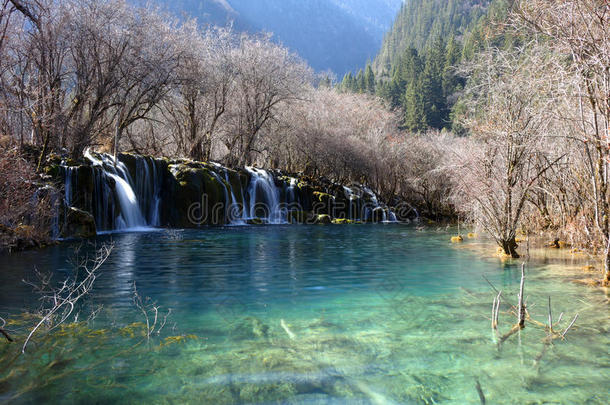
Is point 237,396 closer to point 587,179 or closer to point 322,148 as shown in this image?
point 587,179

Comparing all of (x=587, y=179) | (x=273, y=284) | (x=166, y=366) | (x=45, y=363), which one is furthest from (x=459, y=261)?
(x=45, y=363)

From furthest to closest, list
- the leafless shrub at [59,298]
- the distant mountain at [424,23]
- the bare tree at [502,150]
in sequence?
the distant mountain at [424,23] → the bare tree at [502,150] → the leafless shrub at [59,298]

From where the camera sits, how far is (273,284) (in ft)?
29.7

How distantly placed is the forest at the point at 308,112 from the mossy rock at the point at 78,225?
1.84 metres

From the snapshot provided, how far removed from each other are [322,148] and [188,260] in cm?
2585

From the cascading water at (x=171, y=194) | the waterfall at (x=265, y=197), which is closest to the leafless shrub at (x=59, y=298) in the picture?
the cascading water at (x=171, y=194)

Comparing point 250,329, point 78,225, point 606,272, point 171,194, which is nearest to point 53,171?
point 78,225

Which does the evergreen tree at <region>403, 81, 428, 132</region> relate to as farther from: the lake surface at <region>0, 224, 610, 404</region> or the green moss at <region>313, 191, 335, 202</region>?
the lake surface at <region>0, 224, 610, 404</region>

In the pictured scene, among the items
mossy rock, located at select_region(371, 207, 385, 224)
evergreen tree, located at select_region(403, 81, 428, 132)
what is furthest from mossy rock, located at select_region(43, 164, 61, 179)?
evergreen tree, located at select_region(403, 81, 428, 132)

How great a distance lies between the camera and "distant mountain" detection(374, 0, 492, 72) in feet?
412

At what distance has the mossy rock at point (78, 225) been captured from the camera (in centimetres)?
1620

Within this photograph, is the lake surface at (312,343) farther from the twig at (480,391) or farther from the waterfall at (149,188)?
the waterfall at (149,188)

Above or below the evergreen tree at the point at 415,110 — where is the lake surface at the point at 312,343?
below

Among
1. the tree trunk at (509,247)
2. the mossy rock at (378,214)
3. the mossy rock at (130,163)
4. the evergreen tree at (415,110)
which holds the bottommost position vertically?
the tree trunk at (509,247)
